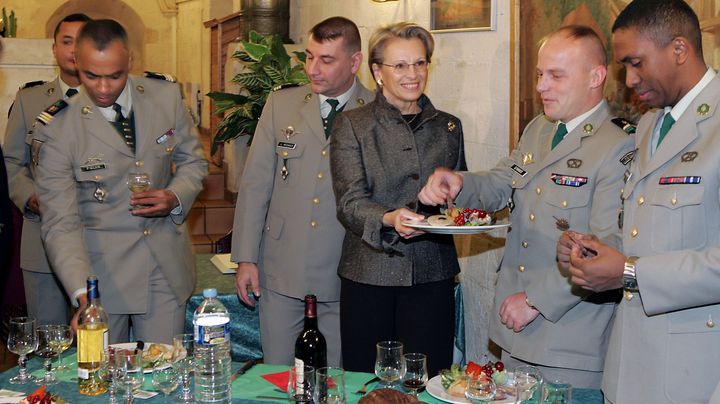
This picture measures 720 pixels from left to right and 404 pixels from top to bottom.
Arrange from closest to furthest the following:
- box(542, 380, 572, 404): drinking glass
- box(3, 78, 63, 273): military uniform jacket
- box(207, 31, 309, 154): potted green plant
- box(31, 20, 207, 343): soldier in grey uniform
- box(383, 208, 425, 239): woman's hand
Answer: box(542, 380, 572, 404): drinking glass, box(383, 208, 425, 239): woman's hand, box(31, 20, 207, 343): soldier in grey uniform, box(3, 78, 63, 273): military uniform jacket, box(207, 31, 309, 154): potted green plant

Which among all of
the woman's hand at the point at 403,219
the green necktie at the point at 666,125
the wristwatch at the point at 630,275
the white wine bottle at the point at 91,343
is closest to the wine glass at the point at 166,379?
the white wine bottle at the point at 91,343

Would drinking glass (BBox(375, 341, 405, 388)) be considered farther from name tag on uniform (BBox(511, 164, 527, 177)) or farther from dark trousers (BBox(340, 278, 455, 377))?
name tag on uniform (BBox(511, 164, 527, 177))

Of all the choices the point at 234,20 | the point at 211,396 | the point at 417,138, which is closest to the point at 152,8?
the point at 234,20

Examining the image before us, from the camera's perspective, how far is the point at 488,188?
316 cm

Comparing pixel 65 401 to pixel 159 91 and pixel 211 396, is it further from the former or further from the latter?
pixel 159 91

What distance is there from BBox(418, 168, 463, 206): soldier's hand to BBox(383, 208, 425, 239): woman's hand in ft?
0.40

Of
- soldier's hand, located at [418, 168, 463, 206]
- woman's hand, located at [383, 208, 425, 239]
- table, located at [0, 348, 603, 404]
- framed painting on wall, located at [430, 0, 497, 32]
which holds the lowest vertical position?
table, located at [0, 348, 603, 404]

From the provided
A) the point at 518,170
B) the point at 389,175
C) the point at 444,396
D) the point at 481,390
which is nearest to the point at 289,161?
the point at 389,175

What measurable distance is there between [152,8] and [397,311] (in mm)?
11646

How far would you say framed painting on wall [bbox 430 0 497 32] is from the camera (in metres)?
4.30

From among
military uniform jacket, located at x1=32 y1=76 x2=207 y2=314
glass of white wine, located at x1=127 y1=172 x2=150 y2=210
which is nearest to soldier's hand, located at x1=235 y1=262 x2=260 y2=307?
military uniform jacket, located at x1=32 y1=76 x2=207 y2=314

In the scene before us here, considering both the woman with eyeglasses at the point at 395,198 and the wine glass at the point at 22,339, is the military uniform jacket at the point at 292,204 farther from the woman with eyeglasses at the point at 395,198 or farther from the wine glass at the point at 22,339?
the wine glass at the point at 22,339

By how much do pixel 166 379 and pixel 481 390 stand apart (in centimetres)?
86

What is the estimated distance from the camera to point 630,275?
2377mm
